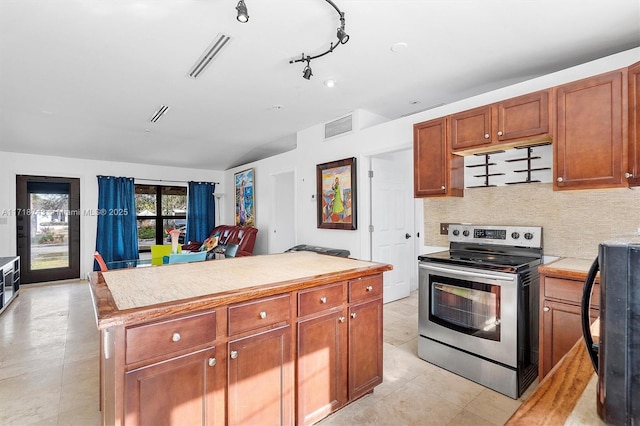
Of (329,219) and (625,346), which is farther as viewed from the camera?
(329,219)

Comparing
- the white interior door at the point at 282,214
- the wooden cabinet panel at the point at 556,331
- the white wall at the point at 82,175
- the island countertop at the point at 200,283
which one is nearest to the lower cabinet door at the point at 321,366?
the island countertop at the point at 200,283

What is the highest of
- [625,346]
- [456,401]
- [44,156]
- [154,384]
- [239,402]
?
[44,156]

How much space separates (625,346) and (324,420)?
69.3 inches

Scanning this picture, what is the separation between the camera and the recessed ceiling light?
248 centimetres

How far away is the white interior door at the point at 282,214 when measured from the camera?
19.9 ft

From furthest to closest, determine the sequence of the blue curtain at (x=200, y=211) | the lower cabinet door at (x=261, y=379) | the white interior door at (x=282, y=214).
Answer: the blue curtain at (x=200, y=211), the white interior door at (x=282, y=214), the lower cabinet door at (x=261, y=379)

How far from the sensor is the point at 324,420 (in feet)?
6.26

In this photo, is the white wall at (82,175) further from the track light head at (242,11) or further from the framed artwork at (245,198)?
the track light head at (242,11)

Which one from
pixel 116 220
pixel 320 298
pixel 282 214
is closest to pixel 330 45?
pixel 320 298

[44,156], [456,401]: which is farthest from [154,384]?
[44,156]

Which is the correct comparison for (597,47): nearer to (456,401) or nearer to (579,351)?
(579,351)

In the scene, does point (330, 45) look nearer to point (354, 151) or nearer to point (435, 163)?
point (435, 163)

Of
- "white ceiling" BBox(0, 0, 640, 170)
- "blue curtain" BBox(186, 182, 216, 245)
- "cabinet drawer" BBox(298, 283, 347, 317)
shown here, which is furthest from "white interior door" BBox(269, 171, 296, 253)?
Answer: "cabinet drawer" BBox(298, 283, 347, 317)

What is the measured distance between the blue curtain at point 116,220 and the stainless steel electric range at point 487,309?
6290 millimetres
